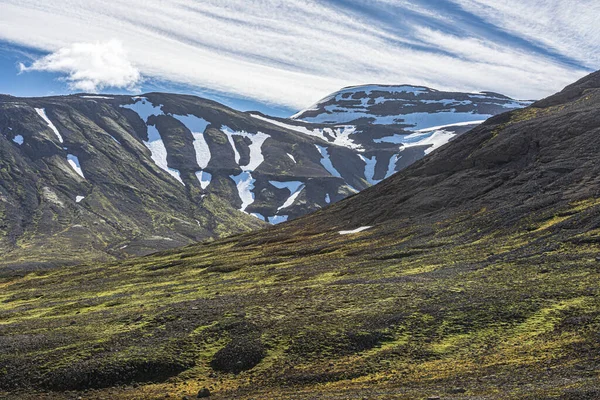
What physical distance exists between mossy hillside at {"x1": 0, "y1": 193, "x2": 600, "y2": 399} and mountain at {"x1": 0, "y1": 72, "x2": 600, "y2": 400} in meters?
0.16

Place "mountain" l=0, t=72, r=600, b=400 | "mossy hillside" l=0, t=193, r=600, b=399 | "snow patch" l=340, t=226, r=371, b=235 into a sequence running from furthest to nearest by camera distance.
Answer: "snow patch" l=340, t=226, r=371, b=235, "mountain" l=0, t=72, r=600, b=400, "mossy hillside" l=0, t=193, r=600, b=399

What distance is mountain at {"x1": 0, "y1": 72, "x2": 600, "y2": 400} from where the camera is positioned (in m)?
33.9

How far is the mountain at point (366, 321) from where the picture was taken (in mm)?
33938

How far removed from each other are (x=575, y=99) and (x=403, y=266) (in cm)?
12356

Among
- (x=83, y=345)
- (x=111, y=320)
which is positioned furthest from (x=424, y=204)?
(x=83, y=345)

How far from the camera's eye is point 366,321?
44.8 metres

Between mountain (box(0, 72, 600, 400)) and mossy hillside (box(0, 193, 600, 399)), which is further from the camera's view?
mountain (box(0, 72, 600, 400))

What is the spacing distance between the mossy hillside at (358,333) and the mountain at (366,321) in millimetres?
159

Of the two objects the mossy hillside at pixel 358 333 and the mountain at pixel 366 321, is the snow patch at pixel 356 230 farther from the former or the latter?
the mossy hillside at pixel 358 333

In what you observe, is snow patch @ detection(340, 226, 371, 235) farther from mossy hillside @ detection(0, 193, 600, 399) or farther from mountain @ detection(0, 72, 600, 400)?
mossy hillside @ detection(0, 193, 600, 399)

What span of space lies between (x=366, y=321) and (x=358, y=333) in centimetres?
273

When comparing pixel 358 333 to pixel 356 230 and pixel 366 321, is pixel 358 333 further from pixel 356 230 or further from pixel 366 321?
pixel 356 230

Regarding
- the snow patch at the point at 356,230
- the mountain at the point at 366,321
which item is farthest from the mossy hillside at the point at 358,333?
the snow patch at the point at 356,230

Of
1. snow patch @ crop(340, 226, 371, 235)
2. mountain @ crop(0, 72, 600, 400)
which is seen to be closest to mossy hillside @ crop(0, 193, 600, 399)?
mountain @ crop(0, 72, 600, 400)
